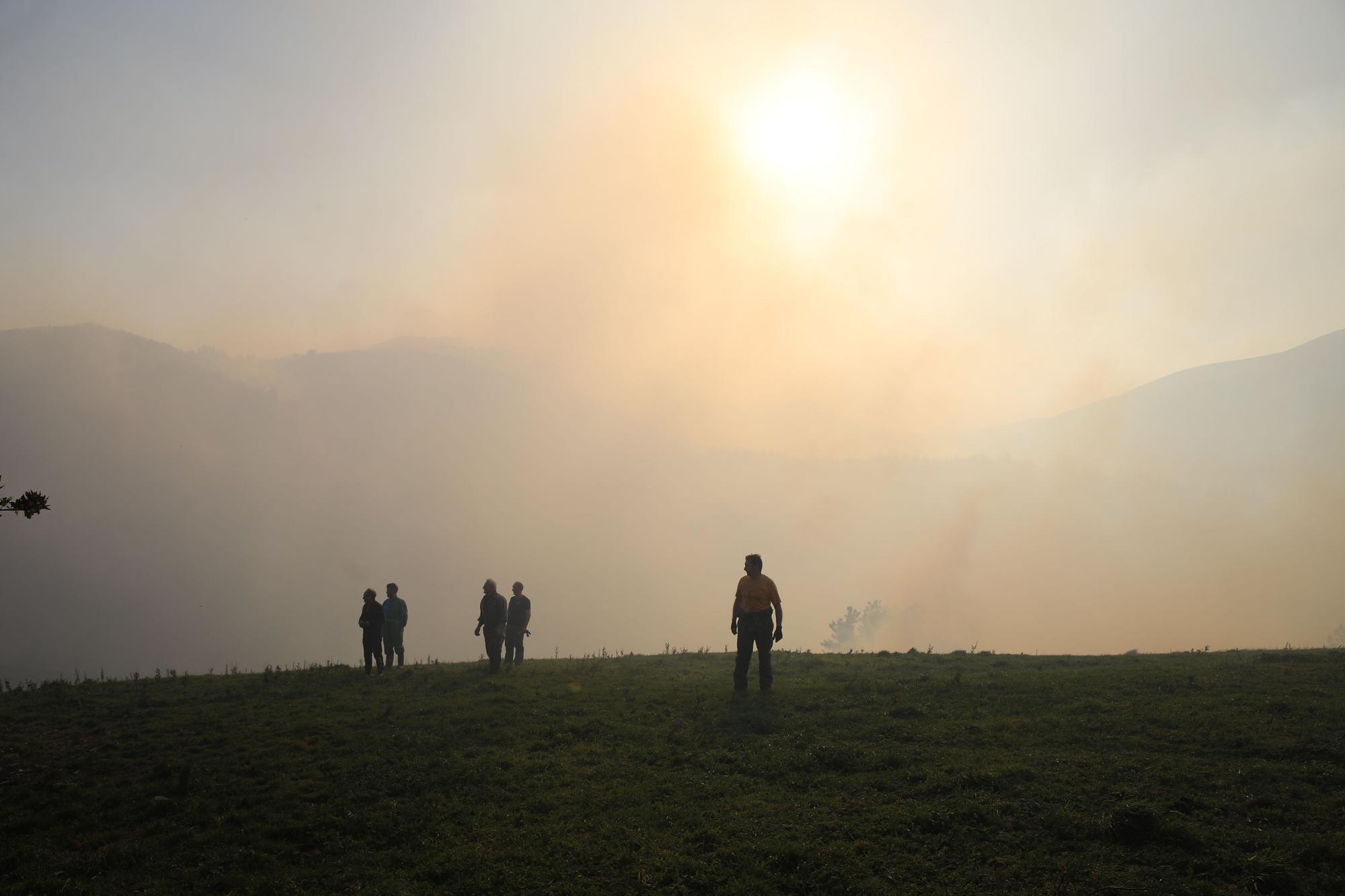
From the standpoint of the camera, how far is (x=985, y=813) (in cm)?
967

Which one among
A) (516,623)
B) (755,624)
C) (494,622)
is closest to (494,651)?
(494,622)

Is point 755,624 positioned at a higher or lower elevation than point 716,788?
higher

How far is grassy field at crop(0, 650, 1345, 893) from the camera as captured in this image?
347 inches

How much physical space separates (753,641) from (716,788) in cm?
590

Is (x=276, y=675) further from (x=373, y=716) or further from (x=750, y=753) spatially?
(x=750, y=753)

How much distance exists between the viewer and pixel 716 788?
11.7 meters

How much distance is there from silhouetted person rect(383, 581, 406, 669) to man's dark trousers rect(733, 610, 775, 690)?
12.8 metres

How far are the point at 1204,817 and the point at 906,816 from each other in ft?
11.3

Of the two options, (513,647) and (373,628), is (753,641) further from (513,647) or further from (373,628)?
(373,628)

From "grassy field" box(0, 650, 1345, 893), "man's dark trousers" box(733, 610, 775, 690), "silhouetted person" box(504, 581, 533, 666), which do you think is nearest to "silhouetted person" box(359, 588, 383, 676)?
"silhouetted person" box(504, 581, 533, 666)

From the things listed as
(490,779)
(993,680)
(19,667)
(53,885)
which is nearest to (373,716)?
(490,779)

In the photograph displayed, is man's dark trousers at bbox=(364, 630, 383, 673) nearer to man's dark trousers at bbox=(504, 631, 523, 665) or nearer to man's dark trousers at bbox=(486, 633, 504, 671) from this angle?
man's dark trousers at bbox=(486, 633, 504, 671)

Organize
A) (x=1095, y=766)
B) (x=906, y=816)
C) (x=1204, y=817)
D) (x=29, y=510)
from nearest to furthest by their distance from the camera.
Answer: (x=29, y=510) < (x=1204, y=817) < (x=906, y=816) < (x=1095, y=766)

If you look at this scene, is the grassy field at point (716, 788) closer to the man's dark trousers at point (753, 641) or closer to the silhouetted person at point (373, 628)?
the man's dark trousers at point (753, 641)
